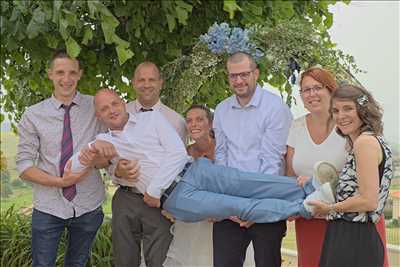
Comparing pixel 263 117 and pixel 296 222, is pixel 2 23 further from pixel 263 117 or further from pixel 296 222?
pixel 296 222

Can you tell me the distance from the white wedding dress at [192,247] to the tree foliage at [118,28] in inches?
30.3

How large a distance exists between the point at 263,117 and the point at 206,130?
17.7 inches

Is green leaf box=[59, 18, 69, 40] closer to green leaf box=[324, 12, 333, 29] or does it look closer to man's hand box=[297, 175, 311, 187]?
man's hand box=[297, 175, 311, 187]

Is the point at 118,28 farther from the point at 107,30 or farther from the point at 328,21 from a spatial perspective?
the point at 328,21

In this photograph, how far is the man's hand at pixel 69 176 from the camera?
10.3 ft

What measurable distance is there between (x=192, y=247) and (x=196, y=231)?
0.09m

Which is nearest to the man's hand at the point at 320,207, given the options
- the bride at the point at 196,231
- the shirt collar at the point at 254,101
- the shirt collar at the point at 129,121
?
the shirt collar at the point at 254,101

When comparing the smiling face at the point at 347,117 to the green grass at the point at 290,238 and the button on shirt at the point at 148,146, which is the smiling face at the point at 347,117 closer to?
the button on shirt at the point at 148,146

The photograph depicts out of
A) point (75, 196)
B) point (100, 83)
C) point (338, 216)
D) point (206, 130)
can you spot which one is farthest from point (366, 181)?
point (100, 83)

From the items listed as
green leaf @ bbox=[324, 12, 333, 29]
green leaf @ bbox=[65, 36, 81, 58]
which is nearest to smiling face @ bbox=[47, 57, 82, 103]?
green leaf @ bbox=[65, 36, 81, 58]

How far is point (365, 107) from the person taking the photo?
2609 mm

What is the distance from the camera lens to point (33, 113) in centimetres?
323

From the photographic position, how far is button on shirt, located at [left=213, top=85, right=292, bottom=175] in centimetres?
297

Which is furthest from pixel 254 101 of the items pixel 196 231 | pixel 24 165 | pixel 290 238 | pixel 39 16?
pixel 290 238
